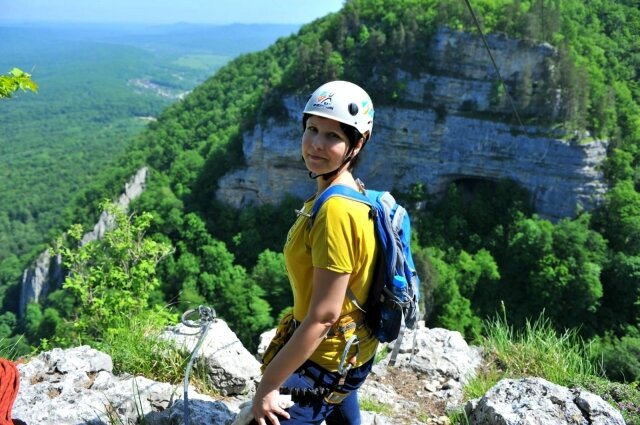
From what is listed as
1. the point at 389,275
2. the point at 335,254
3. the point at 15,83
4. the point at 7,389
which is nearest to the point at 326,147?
the point at 335,254

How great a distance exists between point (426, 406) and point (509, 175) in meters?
29.2

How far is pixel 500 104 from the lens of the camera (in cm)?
3027

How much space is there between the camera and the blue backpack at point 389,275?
1961mm

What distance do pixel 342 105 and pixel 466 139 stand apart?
101ft

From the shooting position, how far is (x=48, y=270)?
4022 cm

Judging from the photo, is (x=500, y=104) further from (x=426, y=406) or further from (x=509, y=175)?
(x=426, y=406)

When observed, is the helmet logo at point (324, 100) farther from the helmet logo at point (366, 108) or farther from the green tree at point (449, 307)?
the green tree at point (449, 307)

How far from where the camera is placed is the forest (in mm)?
25578

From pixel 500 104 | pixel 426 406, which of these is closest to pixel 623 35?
pixel 500 104

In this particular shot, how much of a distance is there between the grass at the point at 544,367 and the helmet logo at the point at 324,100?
2478mm

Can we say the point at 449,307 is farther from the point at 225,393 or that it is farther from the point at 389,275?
the point at 389,275

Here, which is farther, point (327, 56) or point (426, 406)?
point (327, 56)

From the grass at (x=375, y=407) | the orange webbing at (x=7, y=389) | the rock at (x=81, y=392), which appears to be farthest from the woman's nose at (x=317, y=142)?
the grass at (x=375, y=407)

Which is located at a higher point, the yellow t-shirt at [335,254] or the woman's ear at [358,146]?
the woman's ear at [358,146]
